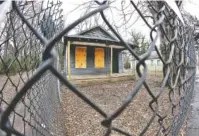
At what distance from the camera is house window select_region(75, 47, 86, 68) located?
1616 cm

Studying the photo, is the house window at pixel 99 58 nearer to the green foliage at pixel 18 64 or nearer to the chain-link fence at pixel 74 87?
the chain-link fence at pixel 74 87

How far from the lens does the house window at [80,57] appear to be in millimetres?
16156

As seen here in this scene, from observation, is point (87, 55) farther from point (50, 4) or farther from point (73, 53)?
point (50, 4)

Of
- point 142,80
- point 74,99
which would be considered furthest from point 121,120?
point 142,80

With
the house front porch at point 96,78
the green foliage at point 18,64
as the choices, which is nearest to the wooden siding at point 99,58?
the house front porch at point 96,78

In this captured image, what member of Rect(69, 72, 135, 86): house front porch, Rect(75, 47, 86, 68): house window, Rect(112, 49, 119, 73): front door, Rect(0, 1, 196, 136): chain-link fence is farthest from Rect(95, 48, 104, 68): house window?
Rect(0, 1, 196, 136): chain-link fence

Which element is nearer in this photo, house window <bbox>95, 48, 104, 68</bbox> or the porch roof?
the porch roof

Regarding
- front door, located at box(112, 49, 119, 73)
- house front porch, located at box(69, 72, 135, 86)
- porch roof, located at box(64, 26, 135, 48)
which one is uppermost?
porch roof, located at box(64, 26, 135, 48)

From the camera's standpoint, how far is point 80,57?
53.4 ft

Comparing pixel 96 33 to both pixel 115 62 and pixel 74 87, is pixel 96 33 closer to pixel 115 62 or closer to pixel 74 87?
pixel 115 62

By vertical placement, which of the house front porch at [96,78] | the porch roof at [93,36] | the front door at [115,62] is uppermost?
the porch roof at [93,36]

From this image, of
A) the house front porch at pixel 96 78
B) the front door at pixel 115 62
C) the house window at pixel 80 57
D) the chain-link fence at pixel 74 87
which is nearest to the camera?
the chain-link fence at pixel 74 87

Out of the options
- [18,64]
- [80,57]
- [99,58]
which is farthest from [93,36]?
[18,64]

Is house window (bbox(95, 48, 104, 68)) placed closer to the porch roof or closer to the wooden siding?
the wooden siding
